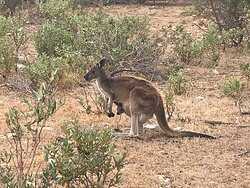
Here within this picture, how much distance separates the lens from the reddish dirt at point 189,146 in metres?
5.61

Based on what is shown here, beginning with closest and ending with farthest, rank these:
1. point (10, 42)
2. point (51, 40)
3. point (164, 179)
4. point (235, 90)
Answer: point (164, 179), point (235, 90), point (10, 42), point (51, 40)

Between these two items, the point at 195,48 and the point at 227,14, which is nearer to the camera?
the point at 195,48

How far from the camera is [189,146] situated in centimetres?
656

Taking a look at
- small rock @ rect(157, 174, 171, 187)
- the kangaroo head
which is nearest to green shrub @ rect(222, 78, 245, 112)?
the kangaroo head

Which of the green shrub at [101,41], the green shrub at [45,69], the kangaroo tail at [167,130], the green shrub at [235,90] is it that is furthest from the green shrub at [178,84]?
the kangaroo tail at [167,130]

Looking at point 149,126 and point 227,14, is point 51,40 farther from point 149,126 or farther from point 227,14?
point 227,14

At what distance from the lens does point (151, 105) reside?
269 inches

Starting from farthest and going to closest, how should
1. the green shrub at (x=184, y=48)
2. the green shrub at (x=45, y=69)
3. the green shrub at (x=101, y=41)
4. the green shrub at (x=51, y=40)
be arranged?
the green shrub at (x=184, y=48) < the green shrub at (x=51, y=40) < the green shrub at (x=101, y=41) < the green shrub at (x=45, y=69)

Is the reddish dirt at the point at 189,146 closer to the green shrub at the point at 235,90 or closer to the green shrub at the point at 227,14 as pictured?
the green shrub at the point at 235,90

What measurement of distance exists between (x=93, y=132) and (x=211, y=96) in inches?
202

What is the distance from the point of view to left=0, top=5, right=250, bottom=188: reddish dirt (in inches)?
221

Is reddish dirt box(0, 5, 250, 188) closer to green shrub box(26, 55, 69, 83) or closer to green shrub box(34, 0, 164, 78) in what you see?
green shrub box(26, 55, 69, 83)

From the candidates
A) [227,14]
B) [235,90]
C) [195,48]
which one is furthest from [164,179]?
[227,14]

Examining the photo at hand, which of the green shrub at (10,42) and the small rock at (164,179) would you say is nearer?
the small rock at (164,179)
